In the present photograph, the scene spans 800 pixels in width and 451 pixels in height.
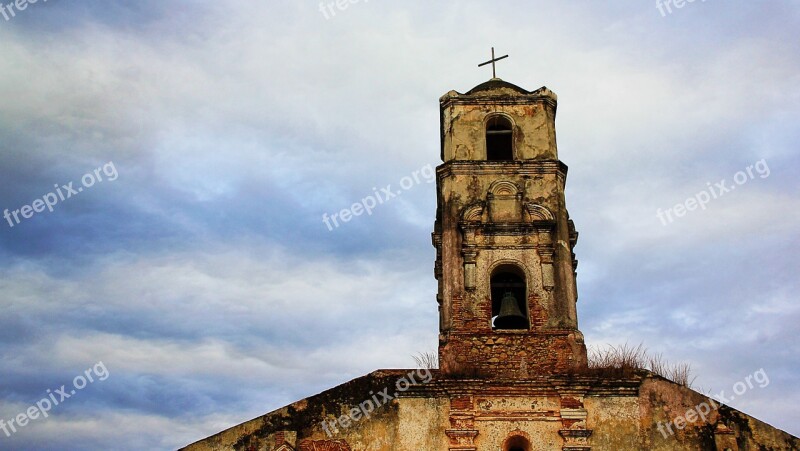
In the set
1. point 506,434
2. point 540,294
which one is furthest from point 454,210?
point 506,434

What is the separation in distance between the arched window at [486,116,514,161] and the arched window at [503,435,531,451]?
16.0 ft

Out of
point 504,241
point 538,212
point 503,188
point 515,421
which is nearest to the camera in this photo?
point 515,421

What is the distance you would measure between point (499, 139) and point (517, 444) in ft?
18.4

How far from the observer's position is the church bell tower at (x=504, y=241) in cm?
1203

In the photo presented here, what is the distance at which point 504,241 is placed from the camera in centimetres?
1290

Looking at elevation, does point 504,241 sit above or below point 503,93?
below

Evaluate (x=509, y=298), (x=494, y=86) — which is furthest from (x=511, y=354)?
(x=494, y=86)

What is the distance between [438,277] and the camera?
14039 mm

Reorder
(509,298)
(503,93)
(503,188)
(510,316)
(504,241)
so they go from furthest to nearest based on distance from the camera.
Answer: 1. (503,93)
2. (503,188)
3. (504,241)
4. (509,298)
5. (510,316)

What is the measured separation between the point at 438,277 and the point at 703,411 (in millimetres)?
4801

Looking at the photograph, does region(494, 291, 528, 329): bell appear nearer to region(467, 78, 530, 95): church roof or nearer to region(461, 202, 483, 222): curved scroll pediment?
region(461, 202, 483, 222): curved scroll pediment

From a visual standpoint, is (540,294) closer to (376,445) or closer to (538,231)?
(538,231)

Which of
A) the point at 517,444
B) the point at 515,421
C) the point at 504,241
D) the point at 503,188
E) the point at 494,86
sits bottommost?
the point at 517,444

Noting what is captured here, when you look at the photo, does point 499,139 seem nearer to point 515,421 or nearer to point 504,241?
point 504,241
